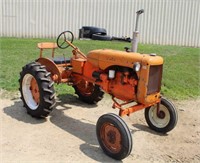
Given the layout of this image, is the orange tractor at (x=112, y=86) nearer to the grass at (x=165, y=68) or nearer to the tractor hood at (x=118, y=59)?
the tractor hood at (x=118, y=59)

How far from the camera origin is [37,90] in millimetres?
5633

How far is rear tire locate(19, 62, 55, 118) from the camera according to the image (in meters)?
5.23

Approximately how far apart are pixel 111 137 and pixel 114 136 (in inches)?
2.1

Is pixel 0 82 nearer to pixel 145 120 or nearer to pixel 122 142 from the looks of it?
pixel 145 120

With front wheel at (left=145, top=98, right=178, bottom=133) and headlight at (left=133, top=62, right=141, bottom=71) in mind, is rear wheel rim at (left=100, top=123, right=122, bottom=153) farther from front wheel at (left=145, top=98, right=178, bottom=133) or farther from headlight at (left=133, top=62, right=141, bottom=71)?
front wheel at (left=145, top=98, right=178, bottom=133)

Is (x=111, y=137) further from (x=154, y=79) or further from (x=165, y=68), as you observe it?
(x=165, y=68)

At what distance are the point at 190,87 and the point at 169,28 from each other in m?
7.89

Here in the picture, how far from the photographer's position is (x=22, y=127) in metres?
5.11

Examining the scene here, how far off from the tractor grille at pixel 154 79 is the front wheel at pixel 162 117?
17.2 inches

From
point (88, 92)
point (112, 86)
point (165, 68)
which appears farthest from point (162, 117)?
point (165, 68)

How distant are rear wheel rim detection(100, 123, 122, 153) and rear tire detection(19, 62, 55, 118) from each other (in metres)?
1.17

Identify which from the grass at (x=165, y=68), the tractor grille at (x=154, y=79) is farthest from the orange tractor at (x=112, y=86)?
the grass at (x=165, y=68)

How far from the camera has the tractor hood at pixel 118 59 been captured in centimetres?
453

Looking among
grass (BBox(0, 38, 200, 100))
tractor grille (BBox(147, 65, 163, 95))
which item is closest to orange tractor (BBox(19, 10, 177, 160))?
tractor grille (BBox(147, 65, 163, 95))
